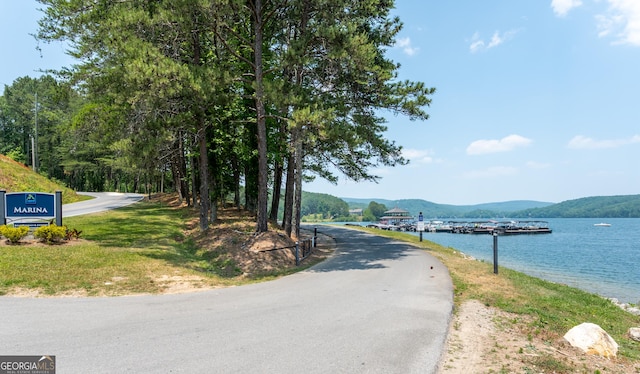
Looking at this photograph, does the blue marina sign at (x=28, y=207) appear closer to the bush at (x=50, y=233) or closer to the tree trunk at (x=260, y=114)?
the bush at (x=50, y=233)

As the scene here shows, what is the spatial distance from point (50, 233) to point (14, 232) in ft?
3.02

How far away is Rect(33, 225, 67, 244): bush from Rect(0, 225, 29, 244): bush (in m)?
0.34

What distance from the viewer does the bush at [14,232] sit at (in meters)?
11.3

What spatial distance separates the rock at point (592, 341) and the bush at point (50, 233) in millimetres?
14147

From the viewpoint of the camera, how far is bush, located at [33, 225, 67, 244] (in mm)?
11719

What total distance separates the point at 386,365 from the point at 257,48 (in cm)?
1254

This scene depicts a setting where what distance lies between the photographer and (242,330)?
5918 millimetres

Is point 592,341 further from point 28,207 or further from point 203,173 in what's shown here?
point 28,207

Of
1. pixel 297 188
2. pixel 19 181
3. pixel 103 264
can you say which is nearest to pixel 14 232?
pixel 103 264

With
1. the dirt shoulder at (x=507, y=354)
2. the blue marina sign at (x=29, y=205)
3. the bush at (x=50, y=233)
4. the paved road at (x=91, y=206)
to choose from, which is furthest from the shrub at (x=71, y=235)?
the dirt shoulder at (x=507, y=354)

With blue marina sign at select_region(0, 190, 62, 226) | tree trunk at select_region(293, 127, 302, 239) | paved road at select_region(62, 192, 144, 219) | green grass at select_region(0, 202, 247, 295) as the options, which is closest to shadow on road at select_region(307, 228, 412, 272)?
tree trunk at select_region(293, 127, 302, 239)

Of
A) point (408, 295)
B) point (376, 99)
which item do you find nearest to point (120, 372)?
point (408, 295)

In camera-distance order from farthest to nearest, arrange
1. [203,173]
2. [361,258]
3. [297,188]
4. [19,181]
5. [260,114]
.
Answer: [19,181]
[297,188]
[203,173]
[361,258]
[260,114]

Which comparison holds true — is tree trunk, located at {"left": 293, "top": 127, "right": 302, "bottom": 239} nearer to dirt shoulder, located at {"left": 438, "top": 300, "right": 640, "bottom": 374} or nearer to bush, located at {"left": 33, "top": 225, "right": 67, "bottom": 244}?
bush, located at {"left": 33, "top": 225, "right": 67, "bottom": 244}
